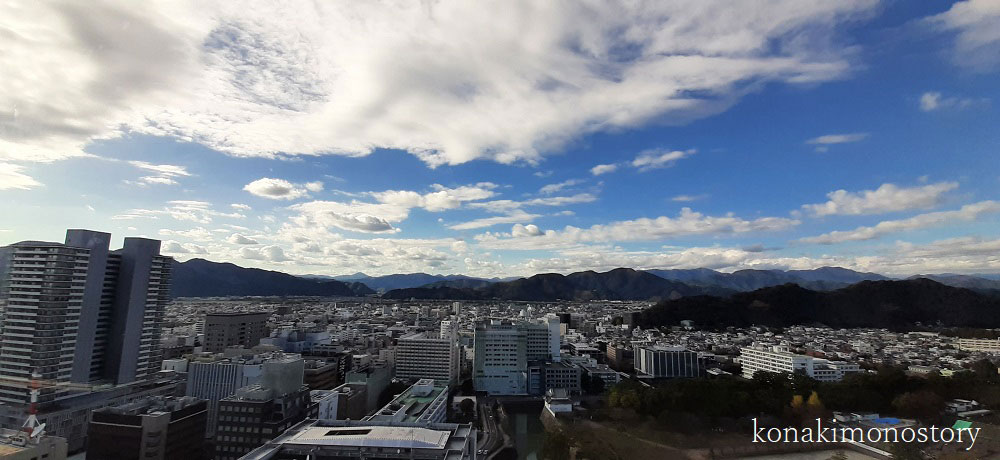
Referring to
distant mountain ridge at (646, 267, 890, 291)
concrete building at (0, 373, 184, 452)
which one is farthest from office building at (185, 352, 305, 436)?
distant mountain ridge at (646, 267, 890, 291)

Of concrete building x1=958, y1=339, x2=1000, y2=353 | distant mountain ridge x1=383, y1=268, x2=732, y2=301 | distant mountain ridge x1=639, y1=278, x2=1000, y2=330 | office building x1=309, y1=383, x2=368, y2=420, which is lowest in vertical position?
office building x1=309, y1=383, x2=368, y2=420

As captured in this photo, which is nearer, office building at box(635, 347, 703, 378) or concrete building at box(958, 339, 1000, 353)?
office building at box(635, 347, 703, 378)

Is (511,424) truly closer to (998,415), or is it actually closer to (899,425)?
(899,425)

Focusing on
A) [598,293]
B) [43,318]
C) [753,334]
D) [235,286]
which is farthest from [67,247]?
[598,293]

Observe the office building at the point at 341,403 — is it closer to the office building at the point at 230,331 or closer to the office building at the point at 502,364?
the office building at the point at 502,364

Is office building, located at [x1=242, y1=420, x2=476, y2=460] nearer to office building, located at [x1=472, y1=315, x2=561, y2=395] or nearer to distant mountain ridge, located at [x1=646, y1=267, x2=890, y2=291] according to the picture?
office building, located at [x1=472, y1=315, x2=561, y2=395]

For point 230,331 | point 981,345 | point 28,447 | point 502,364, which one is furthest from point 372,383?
point 981,345

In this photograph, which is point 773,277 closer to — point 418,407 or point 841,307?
point 841,307
